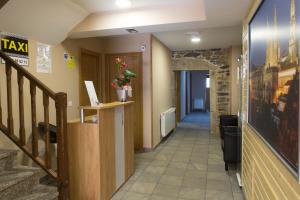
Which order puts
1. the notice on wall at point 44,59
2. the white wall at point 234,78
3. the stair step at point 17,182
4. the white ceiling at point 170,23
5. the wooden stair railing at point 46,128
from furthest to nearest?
1. the white wall at point 234,78
2. the notice on wall at point 44,59
3. the white ceiling at point 170,23
4. the wooden stair railing at point 46,128
5. the stair step at point 17,182

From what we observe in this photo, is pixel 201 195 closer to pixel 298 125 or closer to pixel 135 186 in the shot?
pixel 135 186

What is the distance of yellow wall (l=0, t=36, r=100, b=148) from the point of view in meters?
2.86

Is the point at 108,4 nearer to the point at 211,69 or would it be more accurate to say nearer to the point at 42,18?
the point at 42,18

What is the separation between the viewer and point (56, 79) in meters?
3.63

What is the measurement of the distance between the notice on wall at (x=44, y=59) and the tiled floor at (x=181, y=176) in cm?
207

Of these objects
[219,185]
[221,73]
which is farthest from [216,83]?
[219,185]

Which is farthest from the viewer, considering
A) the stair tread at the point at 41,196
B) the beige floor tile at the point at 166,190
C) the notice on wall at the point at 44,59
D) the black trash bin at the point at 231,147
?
the black trash bin at the point at 231,147

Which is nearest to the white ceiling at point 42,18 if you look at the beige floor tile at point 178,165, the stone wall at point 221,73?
the beige floor tile at point 178,165

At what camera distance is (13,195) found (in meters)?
2.05

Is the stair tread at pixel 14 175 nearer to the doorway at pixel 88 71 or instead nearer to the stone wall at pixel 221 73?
the doorway at pixel 88 71

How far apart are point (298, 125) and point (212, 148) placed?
423 centimetres

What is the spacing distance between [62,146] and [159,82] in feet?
11.0

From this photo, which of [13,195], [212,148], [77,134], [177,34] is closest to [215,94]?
[212,148]

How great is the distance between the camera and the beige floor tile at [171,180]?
3.28 m
